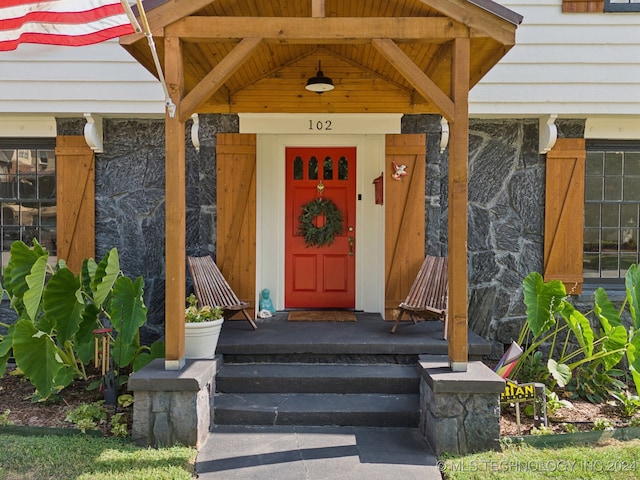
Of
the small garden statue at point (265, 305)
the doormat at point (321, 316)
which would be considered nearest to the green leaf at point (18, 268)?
the small garden statue at point (265, 305)

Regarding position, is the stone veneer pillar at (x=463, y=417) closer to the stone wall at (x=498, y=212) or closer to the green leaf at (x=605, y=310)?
the green leaf at (x=605, y=310)

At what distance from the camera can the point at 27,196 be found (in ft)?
17.0

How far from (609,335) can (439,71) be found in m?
2.50

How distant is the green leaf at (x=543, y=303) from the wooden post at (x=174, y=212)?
264 cm

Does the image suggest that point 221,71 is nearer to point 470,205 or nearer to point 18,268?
point 18,268

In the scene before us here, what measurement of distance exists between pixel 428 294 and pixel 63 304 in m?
A: 3.05

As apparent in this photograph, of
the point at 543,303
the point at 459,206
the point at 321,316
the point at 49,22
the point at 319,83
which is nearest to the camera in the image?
the point at 49,22

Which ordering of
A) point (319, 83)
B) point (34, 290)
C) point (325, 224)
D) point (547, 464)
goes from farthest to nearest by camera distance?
point (325, 224) < point (319, 83) < point (34, 290) < point (547, 464)

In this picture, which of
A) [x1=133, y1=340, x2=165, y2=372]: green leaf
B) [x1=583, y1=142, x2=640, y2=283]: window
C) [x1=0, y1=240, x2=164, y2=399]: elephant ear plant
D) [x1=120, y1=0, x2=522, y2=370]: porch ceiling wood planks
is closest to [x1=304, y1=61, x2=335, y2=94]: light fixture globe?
[x1=120, y1=0, x2=522, y2=370]: porch ceiling wood planks

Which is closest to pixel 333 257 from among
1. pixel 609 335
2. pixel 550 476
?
pixel 609 335

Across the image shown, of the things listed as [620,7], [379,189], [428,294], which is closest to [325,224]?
[379,189]

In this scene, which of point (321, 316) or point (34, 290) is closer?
point (34, 290)

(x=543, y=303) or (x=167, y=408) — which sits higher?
(x=543, y=303)

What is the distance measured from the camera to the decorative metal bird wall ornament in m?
5.00
